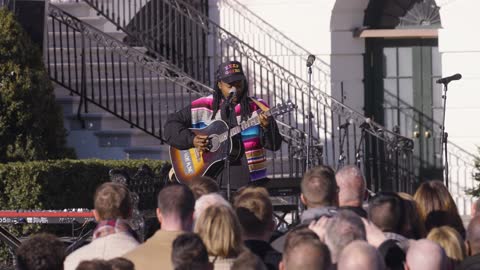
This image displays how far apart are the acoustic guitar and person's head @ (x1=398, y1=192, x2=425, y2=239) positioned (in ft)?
9.13

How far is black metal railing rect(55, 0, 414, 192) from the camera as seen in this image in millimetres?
15984

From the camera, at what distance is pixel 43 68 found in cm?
1403

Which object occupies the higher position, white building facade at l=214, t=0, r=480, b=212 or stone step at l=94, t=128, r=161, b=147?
white building facade at l=214, t=0, r=480, b=212

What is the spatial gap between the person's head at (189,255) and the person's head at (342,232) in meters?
0.74

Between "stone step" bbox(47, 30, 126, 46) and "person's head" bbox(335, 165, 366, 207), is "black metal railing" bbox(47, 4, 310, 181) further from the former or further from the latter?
"person's head" bbox(335, 165, 366, 207)

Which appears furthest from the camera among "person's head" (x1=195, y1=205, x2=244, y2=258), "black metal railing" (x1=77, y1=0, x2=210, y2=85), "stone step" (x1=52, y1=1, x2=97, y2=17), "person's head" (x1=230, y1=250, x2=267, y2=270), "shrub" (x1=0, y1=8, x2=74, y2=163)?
"black metal railing" (x1=77, y1=0, x2=210, y2=85)

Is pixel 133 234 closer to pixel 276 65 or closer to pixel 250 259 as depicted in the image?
pixel 250 259

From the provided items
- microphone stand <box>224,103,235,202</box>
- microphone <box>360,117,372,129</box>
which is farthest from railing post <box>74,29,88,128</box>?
microphone stand <box>224,103,235,202</box>

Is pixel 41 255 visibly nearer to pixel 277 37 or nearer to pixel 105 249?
pixel 105 249

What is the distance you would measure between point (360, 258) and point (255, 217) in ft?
4.83

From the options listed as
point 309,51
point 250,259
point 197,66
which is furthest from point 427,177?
point 250,259

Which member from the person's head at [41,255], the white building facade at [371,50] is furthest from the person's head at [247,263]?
the white building facade at [371,50]

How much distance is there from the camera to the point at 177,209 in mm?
6973

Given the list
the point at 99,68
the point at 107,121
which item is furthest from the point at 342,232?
the point at 99,68
